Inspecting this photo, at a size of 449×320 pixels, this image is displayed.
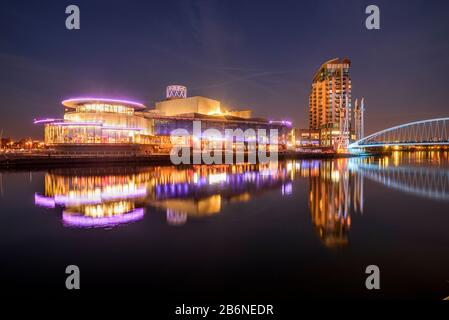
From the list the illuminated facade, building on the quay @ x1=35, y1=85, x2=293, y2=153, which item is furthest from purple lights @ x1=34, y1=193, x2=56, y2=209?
the illuminated facade

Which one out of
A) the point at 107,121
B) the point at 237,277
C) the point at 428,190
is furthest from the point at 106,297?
the point at 107,121

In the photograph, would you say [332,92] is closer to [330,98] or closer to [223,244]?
[330,98]

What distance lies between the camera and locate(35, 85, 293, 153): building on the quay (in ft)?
179

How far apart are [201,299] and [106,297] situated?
2190 millimetres

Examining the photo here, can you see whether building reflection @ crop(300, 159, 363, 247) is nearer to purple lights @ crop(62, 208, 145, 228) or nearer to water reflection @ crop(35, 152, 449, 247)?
water reflection @ crop(35, 152, 449, 247)

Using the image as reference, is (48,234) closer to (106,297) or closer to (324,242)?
(106,297)

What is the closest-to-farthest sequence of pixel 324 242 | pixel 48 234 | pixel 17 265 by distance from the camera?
pixel 17 265, pixel 324 242, pixel 48 234

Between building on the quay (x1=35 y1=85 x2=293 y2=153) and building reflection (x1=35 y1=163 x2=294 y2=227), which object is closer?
building reflection (x1=35 y1=163 x2=294 y2=227)

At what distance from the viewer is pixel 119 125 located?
5888 cm

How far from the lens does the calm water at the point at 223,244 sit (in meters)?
7.68

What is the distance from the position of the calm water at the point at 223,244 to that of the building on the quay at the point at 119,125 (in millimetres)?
35877

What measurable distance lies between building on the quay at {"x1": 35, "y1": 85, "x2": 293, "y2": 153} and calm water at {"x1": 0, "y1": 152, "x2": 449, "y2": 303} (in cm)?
3588
